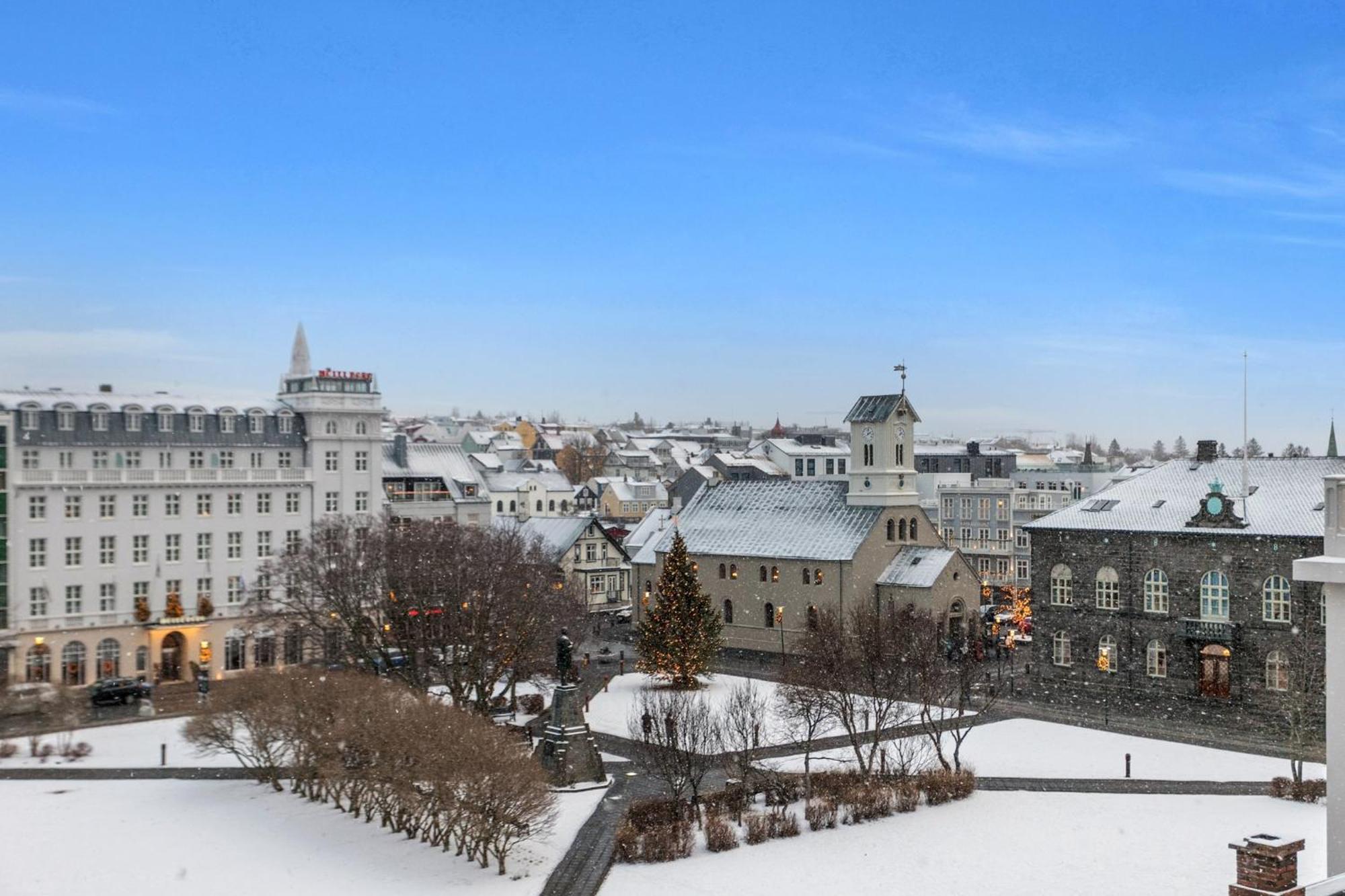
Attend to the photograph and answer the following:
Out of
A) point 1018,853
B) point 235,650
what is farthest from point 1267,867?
point 235,650

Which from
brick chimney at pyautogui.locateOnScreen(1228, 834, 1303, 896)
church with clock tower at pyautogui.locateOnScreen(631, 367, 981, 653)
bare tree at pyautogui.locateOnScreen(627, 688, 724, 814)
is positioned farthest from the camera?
church with clock tower at pyautogui.locateOnScreen(631, 367, 981, 653)

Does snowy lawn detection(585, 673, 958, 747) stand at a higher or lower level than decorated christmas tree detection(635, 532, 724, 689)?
lower

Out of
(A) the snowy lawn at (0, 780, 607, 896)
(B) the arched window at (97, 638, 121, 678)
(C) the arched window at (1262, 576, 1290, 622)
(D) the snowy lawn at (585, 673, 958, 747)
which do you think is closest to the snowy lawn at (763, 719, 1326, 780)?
(D) the snowy lawn at (585, 673, 958, 747)

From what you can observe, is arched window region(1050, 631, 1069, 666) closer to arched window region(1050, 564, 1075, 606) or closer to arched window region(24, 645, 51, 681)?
arched window region(1050, 564, 1075, 606)

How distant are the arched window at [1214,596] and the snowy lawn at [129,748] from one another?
3606 centimetres

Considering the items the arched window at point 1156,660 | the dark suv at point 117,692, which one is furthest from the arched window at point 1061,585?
the dark suv at point 117,692

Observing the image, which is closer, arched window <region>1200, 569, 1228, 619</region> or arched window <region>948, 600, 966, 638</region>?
arched window <region>1200, 569, 1228, 619</region>

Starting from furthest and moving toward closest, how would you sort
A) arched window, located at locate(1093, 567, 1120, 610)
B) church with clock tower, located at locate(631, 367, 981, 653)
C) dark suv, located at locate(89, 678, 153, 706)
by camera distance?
1. church with clock tower, located at locate(631, 367, 981, 653)
2. arched window, located at locate(1093, 567, 1120, 610)
3. dark suv, located at locate(89, 678, 153, 706)

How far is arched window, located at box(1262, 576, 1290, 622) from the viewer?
4747 centimetres

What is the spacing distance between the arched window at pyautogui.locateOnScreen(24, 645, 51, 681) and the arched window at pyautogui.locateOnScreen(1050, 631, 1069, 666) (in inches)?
1682

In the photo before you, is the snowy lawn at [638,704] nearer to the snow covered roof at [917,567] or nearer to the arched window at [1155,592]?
the snow covered roof at [917,567]

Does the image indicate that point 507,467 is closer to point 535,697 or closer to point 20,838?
point 535,697

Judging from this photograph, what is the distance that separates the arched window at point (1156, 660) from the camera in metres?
50.9

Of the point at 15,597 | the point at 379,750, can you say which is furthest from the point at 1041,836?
the point at 15,597
